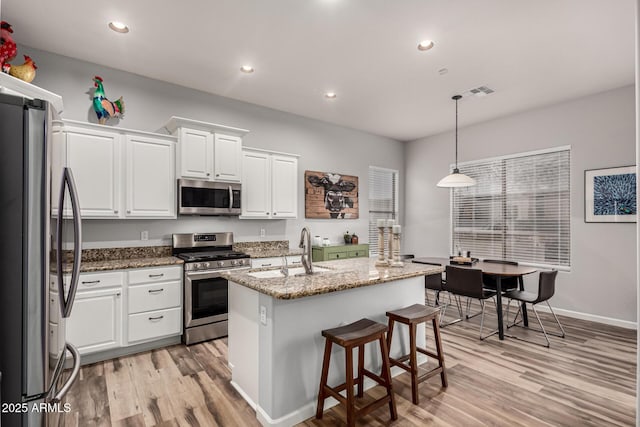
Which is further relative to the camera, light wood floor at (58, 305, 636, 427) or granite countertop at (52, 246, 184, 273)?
granite countertop at (52, 246, 184, 273)

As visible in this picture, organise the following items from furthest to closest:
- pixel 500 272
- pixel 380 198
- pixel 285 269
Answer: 1. pixel 380 198
2. pixel 500 272
3. pixel 285 269

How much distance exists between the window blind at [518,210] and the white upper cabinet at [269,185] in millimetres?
3197

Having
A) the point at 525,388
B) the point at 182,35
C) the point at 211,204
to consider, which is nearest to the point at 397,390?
the point at 525,388

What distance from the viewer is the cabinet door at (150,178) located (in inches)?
134

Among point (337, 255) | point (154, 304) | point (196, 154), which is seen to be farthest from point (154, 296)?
point (337, 255)

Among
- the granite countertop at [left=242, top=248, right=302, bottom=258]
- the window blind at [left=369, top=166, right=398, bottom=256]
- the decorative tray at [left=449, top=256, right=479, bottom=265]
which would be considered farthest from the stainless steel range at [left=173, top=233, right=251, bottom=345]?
the window blind at [left=369, top=166, right=398, bottom=256]

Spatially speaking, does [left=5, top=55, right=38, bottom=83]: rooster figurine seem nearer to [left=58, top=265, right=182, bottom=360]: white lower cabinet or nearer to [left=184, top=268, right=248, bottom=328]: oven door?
[left=58, top=265, right=182, bottom=360]: white lower cabinet

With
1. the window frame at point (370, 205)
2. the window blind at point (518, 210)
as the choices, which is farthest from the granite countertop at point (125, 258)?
the window blind at point (518, 210)

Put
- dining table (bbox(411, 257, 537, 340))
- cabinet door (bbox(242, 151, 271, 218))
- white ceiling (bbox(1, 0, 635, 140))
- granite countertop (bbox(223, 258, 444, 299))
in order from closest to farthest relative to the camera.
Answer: granite countertop (bbox(223, 258, 444, 299))
white ceiling (bbox(1, 0, 635, 140))
dining table (bbox(411, 257, 537, 340))
cabinet door (bbox(242, 151, 271, 218))

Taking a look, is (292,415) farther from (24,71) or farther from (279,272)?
(24,71)

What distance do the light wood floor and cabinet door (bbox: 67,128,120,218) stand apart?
1.51m

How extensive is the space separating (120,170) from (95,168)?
214 mm

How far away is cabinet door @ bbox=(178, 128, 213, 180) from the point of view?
365cm

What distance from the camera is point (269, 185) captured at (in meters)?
4.54
